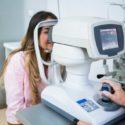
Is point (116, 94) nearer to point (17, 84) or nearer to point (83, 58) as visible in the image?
point (83, 58)

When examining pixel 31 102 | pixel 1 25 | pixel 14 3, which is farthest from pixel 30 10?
pixel 31 102

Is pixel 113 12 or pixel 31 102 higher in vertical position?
pixel 113 12

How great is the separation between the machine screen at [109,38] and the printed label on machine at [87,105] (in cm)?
22

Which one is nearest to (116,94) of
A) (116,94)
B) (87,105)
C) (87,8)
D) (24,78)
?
(116,94)

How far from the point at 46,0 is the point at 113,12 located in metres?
1.35

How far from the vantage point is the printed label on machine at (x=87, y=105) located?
827 mm

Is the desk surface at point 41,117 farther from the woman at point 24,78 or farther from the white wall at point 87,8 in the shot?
the white wall at point 87,8

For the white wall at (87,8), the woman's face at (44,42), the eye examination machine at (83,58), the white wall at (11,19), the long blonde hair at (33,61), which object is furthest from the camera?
the white wall at (11,19)

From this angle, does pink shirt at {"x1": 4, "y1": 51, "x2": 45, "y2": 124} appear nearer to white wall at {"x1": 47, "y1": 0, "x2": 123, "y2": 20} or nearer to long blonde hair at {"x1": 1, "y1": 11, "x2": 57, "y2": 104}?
long blonde hair at {"x1": 1, "y1": 11, "x2": 57, "y2": 104}

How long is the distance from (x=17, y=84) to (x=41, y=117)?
0.45 meters

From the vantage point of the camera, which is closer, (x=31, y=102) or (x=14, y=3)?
(x=31, y=102)

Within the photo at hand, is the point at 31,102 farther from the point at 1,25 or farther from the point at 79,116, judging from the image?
the point at 1,25

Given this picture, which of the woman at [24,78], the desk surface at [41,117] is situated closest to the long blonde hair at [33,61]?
the woman at [24,78]

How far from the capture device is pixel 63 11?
245cm
